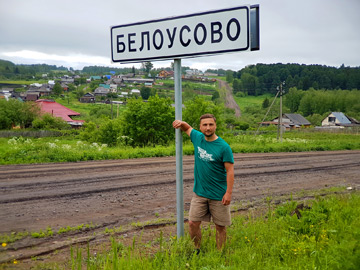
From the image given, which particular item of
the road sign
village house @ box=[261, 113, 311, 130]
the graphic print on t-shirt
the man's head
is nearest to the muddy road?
the graphic print on t-shirt

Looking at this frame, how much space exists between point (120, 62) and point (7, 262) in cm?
280

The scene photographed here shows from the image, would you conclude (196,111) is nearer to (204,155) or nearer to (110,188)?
(110,188)

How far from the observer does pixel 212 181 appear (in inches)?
156

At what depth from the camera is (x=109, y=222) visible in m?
5.76

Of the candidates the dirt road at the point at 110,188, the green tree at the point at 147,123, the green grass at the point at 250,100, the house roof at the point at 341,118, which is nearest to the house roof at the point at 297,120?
the house roof at the point at 341,118

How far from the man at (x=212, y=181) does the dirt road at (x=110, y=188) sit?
7.28 ft

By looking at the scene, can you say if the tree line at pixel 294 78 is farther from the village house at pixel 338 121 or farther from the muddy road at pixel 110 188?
the muddy road at pixel 110 188

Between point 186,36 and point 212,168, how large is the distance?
167 cm

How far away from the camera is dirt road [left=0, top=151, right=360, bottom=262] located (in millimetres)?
5969

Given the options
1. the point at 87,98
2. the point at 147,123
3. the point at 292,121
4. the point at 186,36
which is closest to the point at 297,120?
the point at 292,121

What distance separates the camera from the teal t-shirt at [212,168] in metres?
3.89

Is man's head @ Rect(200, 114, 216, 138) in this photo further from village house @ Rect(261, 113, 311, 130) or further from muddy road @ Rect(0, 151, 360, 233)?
village house @ Rect(261, 113, 311, 130)

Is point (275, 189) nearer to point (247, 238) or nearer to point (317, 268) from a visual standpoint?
point (247, 238)

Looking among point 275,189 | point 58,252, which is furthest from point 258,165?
point 58,252
